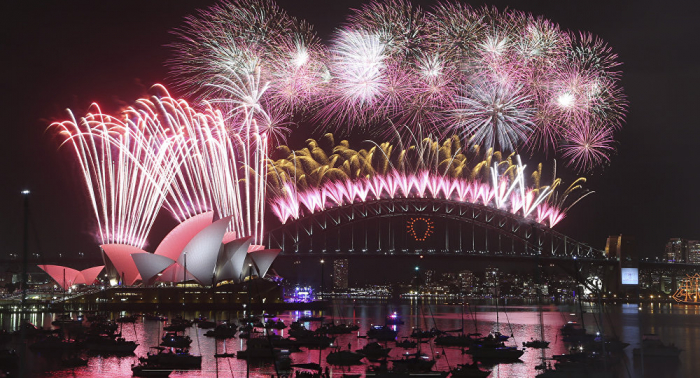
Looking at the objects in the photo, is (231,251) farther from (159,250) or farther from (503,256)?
(503,256)

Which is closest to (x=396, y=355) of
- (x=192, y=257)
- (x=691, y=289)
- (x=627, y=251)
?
(x=192, y=257)

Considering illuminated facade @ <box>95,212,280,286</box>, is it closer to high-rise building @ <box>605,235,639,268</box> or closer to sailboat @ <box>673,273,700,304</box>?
high-rise building @ <box>605,235,639,268</box>

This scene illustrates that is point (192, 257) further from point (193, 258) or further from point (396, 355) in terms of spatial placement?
point (396, 355)

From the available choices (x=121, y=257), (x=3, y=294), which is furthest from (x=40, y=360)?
(x=3, y=294)

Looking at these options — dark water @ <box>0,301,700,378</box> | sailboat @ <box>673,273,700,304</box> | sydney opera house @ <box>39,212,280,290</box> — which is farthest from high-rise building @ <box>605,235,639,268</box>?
sydney opera house @ <box>39,212,280,290</box>

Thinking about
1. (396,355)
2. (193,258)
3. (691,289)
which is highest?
(193,258)

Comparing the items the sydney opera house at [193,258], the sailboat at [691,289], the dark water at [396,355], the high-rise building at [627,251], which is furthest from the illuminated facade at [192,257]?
the sailboat at [691,289]

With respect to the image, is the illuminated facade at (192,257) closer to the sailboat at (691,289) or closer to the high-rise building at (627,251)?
the high-rise building at (627,251)

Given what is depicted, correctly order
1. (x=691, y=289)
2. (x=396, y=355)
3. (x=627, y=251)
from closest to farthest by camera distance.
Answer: (x=396, y=355) < (x=627, y=251) < (x=691, y=289)
